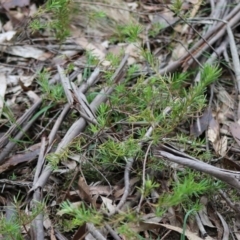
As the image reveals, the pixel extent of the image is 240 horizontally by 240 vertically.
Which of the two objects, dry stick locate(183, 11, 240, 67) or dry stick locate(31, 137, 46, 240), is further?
dry stick locate(183, 11, 240, 67)

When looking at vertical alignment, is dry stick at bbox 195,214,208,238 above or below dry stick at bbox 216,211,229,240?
above

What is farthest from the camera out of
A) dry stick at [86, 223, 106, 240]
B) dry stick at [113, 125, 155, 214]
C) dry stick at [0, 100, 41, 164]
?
dry stick at [0, 100, 41, 164]

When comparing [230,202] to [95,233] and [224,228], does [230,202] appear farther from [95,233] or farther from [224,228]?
[95,233]

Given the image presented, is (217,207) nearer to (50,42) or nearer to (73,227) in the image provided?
(73,227)

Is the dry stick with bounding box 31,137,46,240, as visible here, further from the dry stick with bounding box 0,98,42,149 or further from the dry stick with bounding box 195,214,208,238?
the dry stick with bounding box 195,214,208,238

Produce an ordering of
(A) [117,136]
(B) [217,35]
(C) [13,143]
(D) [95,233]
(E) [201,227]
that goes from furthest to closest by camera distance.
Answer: (B) [217,35] → (C) [13,143] → (A) [117,136] → (E) [201,227] → (D) [95,233]

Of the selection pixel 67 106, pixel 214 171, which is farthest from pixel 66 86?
pixel 214 171

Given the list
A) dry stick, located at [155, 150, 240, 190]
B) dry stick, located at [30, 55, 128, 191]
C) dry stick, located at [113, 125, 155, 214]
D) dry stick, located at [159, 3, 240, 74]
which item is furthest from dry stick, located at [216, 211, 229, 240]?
dry stick, located at [159, 3, 240, 74]

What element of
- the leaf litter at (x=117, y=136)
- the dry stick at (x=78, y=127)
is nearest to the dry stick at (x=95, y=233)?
the leaf litter at (x=117, y=136)
